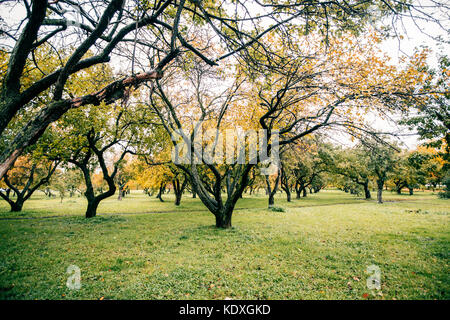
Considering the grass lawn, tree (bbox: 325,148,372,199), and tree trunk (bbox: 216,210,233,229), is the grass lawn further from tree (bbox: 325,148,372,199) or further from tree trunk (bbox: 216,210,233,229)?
tree (bbox: 325,148,372,199)

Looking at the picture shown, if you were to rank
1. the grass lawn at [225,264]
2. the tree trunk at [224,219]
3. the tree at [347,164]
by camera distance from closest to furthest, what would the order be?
the grass lawn at [225,264], the tree trunk at [224,219], the tree at [347,164]

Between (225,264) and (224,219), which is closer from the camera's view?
(225,264)

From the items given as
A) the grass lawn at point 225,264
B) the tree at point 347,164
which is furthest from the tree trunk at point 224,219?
the tree at point 347,164

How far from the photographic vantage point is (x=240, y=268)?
5.98 meters

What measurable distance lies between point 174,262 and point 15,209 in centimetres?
2197

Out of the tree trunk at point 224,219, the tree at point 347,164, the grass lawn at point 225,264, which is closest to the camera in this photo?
the grass lawn at point 225,264

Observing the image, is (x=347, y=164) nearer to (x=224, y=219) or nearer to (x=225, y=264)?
(x=224, y=219)

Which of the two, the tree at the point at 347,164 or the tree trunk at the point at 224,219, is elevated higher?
the tree at the point at 347,164

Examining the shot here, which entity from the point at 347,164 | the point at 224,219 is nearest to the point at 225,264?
the point at 224,219

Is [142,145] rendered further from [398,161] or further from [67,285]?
[398,161]

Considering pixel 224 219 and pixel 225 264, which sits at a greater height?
pixel 224 219

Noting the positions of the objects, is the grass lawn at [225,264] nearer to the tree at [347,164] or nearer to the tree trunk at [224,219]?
the tree trunk at [224,219]

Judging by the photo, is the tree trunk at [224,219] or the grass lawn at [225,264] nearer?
the grass lawn at [225,264]
